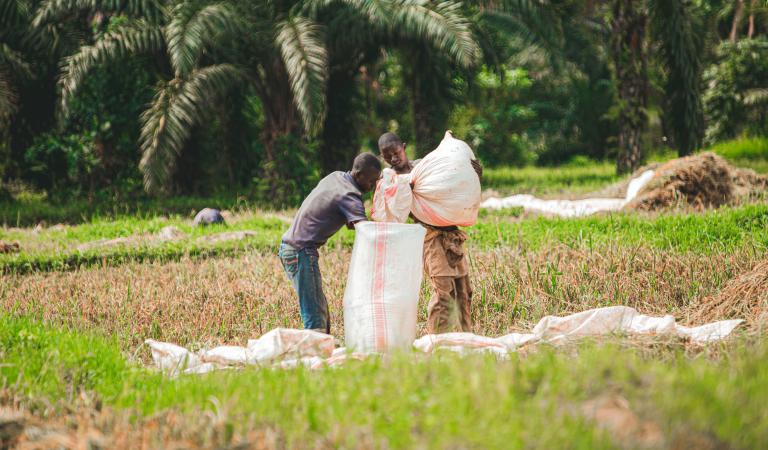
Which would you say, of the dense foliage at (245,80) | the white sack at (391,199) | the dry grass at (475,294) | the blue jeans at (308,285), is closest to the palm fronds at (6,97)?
the dense foliage at (245,80)

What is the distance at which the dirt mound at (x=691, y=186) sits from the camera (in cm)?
991

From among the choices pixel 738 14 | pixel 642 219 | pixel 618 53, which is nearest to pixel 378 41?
pixel 618 53

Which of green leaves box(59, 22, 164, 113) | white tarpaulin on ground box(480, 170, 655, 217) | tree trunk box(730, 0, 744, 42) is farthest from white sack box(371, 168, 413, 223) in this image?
tree trunk box(730, 0, 744, 42)

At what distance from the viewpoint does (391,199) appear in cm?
488

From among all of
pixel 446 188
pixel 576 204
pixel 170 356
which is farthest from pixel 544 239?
pixel 170 356

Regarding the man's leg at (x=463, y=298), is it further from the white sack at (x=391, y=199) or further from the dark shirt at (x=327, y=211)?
the dark shirt at (x=327, y=211)

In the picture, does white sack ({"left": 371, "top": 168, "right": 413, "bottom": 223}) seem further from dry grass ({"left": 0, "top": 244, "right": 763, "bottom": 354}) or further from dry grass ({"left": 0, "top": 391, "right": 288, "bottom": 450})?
dry grass ({"left": 0, "top": 391, "right": 288, "bottom": 450})

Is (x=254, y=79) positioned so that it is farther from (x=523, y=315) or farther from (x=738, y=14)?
(x=738, y=14)

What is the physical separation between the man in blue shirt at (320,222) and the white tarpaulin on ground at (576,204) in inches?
213

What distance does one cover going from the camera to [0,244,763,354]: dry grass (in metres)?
5.86

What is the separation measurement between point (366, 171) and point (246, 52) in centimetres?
939

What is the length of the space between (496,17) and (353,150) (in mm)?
5032

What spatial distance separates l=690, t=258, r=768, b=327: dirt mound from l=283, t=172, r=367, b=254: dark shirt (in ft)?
7.71

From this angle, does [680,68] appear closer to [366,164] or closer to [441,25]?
[441,25]
